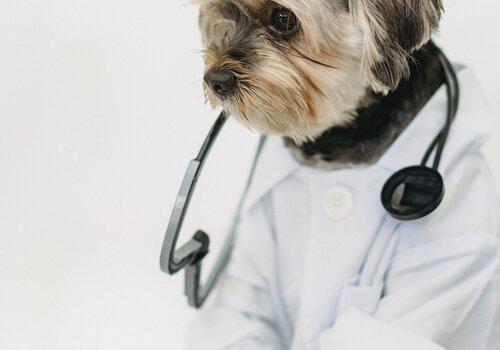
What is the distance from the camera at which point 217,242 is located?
1252mm

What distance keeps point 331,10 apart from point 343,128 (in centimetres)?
16

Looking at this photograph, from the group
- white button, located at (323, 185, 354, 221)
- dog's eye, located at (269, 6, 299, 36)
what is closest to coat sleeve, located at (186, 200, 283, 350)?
white button, located at (323, 185, 354, 221)

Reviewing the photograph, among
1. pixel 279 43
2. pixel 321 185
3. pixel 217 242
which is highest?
pixel 279 43

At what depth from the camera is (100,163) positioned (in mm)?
1245

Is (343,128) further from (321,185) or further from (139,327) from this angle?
(139,327)

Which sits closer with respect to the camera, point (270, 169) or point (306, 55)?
point (306, 55)

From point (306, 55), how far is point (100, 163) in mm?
565

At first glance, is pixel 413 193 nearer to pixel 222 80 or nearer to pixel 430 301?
pixel 430 301

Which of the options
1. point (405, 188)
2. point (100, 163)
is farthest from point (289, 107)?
point (100, 163)

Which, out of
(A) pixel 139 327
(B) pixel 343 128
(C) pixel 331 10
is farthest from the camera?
(A) pixel 139 327

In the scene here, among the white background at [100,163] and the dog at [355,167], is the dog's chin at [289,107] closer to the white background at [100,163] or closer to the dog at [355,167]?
the dog at [355,167]

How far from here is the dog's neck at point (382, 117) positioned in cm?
84

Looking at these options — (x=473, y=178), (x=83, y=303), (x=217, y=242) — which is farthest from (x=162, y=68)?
(x=473, y=178)

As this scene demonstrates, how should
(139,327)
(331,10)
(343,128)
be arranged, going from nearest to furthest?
(331,10) < (343,128) < (139,327)
